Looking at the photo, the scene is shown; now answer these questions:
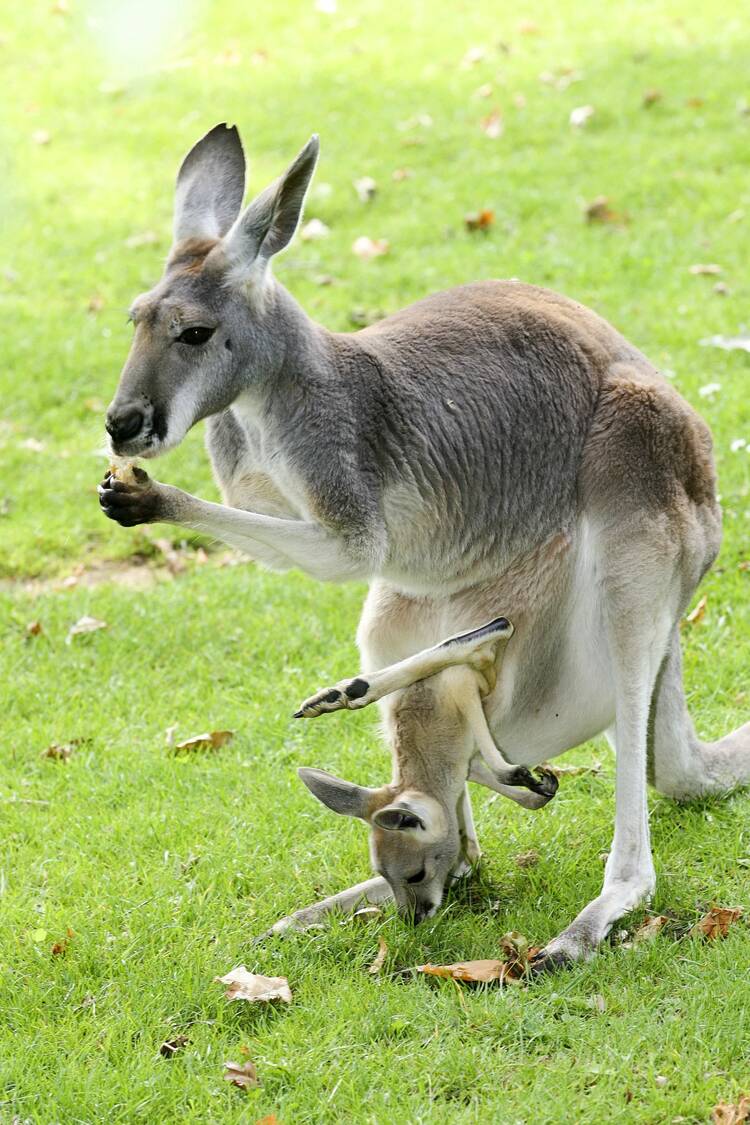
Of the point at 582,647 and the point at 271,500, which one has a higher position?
the point at 271,500

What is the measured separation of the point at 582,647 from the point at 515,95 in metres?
6.86

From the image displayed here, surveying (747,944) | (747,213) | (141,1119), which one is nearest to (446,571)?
(747,944)

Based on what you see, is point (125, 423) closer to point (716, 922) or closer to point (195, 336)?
point (195, 336)

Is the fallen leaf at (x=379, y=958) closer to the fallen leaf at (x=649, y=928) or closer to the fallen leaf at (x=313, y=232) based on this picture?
the fallen leaf at (x=649, y=928)

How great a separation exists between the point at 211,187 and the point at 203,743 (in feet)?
5.67

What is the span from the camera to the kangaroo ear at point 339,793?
12.0 ft

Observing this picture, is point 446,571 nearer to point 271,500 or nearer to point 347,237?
point 271,500

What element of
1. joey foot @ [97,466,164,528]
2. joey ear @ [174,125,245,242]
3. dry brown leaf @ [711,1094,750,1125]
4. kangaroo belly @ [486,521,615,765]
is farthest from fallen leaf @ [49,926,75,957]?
joey ear @ [174,125,245,242]

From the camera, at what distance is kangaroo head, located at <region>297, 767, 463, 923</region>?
3.63m

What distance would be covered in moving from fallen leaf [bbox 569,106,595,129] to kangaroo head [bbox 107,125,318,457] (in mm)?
6115

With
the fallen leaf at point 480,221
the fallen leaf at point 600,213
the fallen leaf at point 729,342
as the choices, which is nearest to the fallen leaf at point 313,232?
the fallen leaf at point 480,221

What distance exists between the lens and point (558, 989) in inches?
130

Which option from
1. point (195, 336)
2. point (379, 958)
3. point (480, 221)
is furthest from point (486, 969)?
point (480, 221)

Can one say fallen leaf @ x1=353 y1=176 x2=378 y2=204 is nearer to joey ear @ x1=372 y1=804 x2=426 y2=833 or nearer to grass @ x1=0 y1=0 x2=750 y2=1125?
grass @ x1=0 y1=0 x2=750 y2=1125
